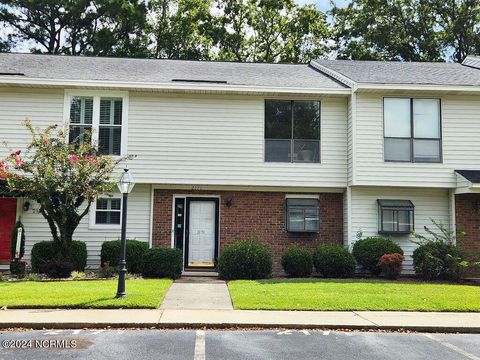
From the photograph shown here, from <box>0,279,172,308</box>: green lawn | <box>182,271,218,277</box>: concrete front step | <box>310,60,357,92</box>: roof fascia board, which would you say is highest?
<box>310,60,357,92</box>: roof fascia board

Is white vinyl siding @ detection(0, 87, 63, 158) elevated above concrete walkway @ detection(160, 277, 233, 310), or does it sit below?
above

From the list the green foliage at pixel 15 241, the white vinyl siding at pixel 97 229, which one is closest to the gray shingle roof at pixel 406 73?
the white vinyl siding at pixel 97 229

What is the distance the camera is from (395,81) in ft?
51.1

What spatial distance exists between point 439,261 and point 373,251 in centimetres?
180

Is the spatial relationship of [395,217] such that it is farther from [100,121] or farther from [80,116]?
[80,116]

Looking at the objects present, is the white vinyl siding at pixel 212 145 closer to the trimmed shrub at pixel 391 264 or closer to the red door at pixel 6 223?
the trimmed shrub at pixel 391 264

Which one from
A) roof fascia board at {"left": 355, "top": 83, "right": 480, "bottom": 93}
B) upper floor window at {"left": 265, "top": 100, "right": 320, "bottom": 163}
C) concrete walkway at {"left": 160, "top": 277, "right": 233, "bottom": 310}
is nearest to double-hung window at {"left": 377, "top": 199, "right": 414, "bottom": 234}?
upper floor window at {"left": 265, "top": 100, "right": 320, "bottom": 163}

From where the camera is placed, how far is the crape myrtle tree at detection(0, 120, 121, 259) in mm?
12992

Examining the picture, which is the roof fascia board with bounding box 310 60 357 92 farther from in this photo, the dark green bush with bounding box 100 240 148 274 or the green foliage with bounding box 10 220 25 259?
the green foliage with bounding box 10 220 25 259

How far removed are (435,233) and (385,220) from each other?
161 cm

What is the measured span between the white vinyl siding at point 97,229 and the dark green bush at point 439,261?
26.8 feet

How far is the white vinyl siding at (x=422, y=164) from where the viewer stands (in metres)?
15.3

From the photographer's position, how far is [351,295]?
1096cm

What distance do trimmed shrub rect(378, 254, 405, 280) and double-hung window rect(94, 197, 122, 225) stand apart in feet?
26.4
